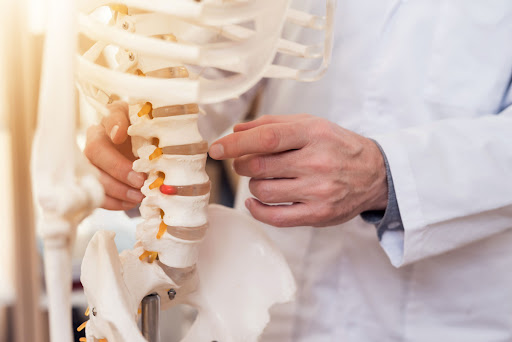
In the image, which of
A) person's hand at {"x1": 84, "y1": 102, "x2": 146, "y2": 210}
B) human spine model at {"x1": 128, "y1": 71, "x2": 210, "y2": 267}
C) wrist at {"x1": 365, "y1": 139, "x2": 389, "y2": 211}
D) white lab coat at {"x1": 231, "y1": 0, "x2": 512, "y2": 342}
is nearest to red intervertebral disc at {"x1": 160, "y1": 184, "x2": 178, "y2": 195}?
human spine model at {"x1": 128, "y1": 71, "x2": 210, "y2": 267}

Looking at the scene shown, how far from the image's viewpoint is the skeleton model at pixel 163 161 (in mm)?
398

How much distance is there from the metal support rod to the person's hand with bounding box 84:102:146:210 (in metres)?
0.14

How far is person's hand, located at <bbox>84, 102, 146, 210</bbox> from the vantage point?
2.21 feet

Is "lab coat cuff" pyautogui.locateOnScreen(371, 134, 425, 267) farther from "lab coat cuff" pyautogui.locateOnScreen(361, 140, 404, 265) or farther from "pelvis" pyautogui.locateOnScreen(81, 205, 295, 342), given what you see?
"pelvis" pyautogui.locateOnScreen(81, 205, 295, 342)

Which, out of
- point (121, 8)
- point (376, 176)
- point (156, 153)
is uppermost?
point (121, 8)

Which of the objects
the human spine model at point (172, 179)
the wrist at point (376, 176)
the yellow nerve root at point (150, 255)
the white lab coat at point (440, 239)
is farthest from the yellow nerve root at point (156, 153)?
the white lab coat at point (440, 239)

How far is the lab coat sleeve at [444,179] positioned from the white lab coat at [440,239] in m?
0.02

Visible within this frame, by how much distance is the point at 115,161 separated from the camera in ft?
2.22

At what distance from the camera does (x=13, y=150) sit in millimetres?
1799

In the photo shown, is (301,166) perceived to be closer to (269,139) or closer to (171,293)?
(269,139)

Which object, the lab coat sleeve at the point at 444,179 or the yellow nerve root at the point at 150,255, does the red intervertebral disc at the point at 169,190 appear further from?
the lab coat sleeve at the point at 444,179

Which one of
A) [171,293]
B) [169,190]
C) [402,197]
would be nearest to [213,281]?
[171,293]

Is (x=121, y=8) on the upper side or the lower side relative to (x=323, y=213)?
upper

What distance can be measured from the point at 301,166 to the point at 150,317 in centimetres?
24
